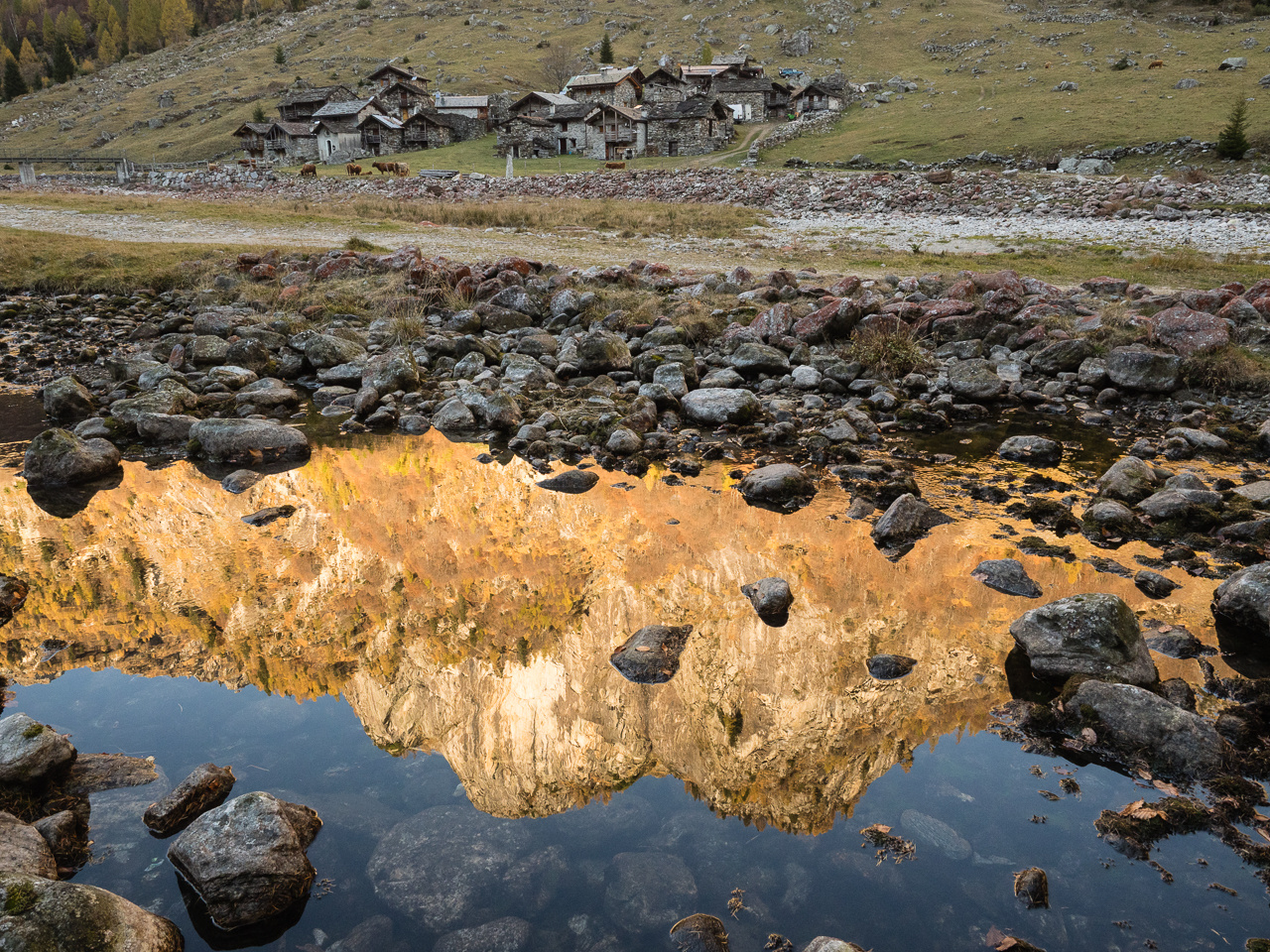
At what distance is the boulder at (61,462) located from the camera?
325 inches

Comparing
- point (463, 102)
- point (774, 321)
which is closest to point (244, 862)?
point (774, 321)

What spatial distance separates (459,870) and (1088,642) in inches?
153

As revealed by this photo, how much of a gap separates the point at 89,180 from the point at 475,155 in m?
30.8

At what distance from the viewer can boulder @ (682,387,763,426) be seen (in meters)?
9.87

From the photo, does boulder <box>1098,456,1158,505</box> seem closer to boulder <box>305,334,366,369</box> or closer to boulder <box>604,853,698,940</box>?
boulder <box>604,853,698,940</box>

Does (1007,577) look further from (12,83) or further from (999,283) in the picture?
(12,83)

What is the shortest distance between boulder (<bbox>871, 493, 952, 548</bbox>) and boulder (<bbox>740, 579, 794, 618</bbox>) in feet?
4.39

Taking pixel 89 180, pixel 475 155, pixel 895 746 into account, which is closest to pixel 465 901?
pixel 895 746

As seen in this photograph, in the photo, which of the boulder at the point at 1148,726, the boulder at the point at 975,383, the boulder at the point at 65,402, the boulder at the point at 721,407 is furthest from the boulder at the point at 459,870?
the boulder at the point at 65,402

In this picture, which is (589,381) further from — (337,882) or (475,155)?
(475,155)

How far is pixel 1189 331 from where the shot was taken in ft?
36.2

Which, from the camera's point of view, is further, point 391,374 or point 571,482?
point 391,374

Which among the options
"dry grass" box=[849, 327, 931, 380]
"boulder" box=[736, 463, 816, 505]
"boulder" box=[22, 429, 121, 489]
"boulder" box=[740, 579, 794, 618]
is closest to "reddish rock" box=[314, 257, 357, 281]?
"boulder" box=[22, 429, 121, 489]

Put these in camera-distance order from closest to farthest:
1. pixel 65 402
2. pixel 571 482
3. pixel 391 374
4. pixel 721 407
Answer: pixel 571 482 → pixel 721 407 → pixel 65 402 → pixel 391 374
